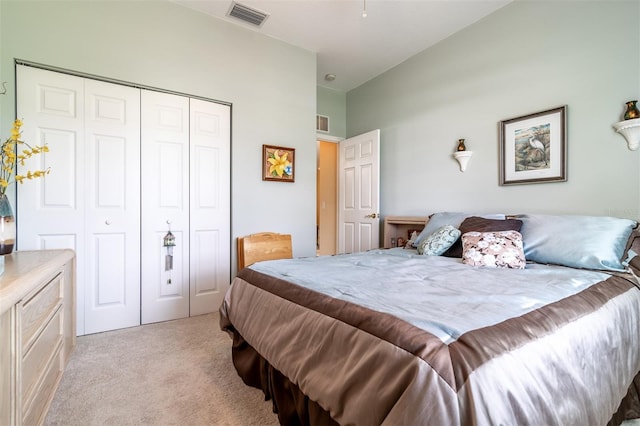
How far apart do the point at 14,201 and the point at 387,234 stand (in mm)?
3537

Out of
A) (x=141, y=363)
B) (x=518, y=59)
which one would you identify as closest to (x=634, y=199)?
(x=518, y=59)

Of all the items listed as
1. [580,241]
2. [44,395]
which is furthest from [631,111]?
[44,395]

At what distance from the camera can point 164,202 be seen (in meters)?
2.69

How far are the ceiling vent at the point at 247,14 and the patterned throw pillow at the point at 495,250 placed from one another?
2.84m

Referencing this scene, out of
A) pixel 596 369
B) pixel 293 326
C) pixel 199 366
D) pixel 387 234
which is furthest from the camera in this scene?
pixel 387 234

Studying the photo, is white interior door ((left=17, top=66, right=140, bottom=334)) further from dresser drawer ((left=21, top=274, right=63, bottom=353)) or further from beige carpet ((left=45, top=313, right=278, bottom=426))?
dresser drawer ((left=21, top=274, right=63, bottom=353))

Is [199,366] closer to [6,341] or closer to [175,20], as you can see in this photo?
[6,341]

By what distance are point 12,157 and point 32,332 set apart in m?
1.12

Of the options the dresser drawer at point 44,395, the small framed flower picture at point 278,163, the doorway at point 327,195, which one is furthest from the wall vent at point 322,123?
→ the dresser drawer at point 44,395

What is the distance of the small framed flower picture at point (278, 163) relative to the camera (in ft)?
10.5

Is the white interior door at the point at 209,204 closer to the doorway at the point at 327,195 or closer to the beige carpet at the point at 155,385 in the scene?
the beige carpet at the point at 155,385

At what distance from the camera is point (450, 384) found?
667mm

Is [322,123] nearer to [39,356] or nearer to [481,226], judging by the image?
[481,226]

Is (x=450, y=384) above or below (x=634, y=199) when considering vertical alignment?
below
